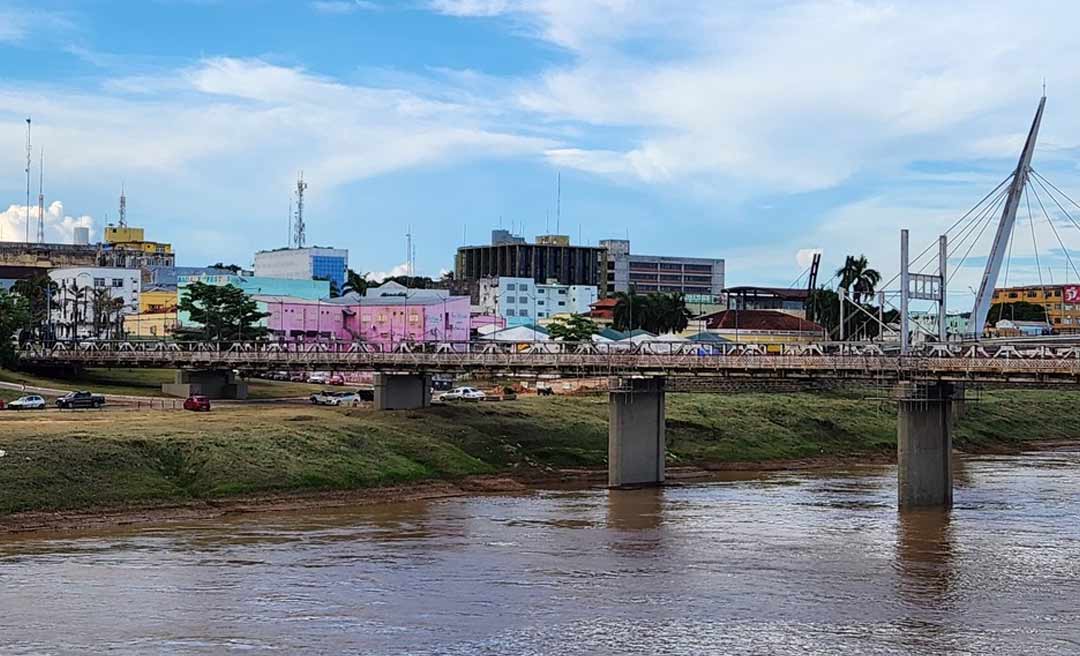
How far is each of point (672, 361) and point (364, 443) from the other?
2069 cm

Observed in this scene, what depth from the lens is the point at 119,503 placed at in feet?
241

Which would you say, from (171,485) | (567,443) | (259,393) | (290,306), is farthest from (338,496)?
(290,306)

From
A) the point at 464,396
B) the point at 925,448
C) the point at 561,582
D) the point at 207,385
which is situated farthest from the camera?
the point at 464,396

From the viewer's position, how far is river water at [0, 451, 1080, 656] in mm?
46969

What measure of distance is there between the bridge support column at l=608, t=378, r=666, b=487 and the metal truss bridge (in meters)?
1.50

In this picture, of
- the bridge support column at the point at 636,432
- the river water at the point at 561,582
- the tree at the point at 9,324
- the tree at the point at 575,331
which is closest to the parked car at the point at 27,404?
the tree at the point at 9,324

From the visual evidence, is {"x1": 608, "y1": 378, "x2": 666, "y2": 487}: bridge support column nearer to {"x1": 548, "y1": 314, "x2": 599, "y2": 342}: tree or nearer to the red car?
the red car

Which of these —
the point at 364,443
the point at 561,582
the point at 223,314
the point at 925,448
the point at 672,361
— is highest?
the point at 223,314

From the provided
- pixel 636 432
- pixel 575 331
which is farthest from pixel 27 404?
pixel 575 331

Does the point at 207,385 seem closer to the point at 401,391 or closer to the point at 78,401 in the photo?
the point at 78,401

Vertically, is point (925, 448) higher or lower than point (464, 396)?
lower

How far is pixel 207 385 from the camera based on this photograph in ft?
414

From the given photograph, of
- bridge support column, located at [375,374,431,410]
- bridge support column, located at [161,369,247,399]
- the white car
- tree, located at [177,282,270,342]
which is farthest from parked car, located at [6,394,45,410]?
tree, located at [177,282,270,342]

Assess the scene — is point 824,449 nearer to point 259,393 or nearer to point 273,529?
point 259,393
